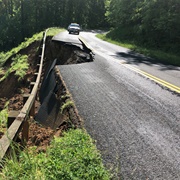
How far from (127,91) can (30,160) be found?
4.03m

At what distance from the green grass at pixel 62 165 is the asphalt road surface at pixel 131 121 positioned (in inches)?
8.7

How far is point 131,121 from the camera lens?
450cm

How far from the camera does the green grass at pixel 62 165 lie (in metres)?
2.70

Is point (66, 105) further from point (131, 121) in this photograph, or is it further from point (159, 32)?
point (159, 32)

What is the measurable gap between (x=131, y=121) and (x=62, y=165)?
202cm

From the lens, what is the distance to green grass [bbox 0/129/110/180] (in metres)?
2.70

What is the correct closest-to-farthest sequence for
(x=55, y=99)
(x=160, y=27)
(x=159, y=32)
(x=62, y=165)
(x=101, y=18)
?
(x=62, y=165) → (x=55, y=99) → (x=160, y=27) → (x=159, y=32) → (x=101, y=18)

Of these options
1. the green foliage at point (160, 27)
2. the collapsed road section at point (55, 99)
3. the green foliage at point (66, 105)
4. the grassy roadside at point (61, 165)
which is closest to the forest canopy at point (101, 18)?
the green foliage at point (160, 27)

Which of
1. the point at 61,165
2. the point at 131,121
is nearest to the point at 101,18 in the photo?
the point at 131,121

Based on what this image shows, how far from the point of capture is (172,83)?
24.7 ft

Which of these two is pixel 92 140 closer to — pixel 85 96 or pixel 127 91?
pixel 85 96

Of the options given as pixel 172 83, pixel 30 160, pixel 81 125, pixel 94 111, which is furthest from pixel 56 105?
pixel 172 83

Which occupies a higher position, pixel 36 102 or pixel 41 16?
pixel 41 16

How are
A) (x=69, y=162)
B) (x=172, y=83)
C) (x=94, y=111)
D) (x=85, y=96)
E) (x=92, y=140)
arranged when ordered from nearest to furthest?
(x=69, y=162)
(x=92, y=140)
(x=94, y=111)
(x=85, y=96)
(x=172, y=83)
